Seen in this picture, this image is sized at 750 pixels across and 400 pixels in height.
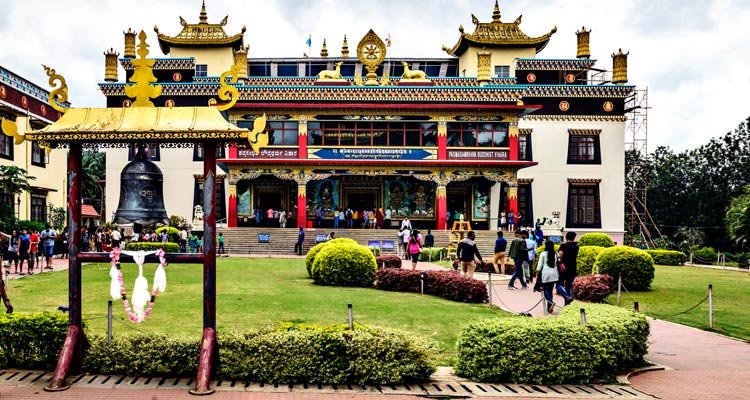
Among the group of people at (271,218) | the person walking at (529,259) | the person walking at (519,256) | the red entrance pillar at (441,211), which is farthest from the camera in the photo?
the group of people at (271,218)

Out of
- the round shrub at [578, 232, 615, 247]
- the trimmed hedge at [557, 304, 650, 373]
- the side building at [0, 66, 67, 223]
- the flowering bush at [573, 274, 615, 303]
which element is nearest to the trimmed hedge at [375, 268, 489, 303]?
the flowering bush at [573, 274, 615, 303]

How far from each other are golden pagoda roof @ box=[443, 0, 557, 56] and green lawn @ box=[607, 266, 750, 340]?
76.9 feet

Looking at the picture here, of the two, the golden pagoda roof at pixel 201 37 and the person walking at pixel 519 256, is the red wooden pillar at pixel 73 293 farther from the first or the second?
the golden pagoda roof at pixel 201 37

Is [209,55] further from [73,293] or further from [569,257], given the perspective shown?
[73,293]

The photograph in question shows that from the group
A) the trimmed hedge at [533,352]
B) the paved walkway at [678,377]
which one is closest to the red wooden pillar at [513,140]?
the paved walkway at [678,377]

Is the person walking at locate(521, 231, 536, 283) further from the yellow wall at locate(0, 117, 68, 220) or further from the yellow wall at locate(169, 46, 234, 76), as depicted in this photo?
the yellow wall at locate(169, 46, 234, 76)

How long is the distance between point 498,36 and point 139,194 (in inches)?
1487

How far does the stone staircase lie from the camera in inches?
1198

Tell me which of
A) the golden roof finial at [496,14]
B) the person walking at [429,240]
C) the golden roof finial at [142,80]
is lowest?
the person walking at [429,240]

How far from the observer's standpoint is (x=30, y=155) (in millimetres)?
34438

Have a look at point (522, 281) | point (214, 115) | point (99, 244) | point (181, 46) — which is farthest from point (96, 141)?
point (181, 46)

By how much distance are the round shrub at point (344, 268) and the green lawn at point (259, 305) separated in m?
0.51

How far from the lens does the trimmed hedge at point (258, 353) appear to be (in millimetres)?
7512

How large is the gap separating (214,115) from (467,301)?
28.1ft
